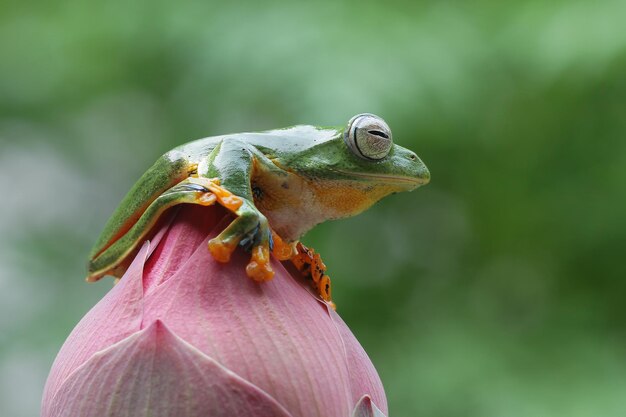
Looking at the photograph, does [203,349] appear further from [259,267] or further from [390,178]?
[390,178]

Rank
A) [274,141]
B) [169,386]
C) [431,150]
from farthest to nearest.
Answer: [431,150]
[274,141]
[169,386]

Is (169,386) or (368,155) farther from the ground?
(368,155)

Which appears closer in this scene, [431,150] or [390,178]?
[390,178]

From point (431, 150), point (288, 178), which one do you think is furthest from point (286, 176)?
point (431, 150)

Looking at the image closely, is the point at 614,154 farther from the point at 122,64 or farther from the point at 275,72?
the point at 122,64

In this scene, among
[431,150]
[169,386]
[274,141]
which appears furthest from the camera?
[431,150]

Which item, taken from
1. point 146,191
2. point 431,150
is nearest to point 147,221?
point 146,191

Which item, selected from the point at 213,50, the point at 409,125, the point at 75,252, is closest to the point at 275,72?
the point at 213,50
